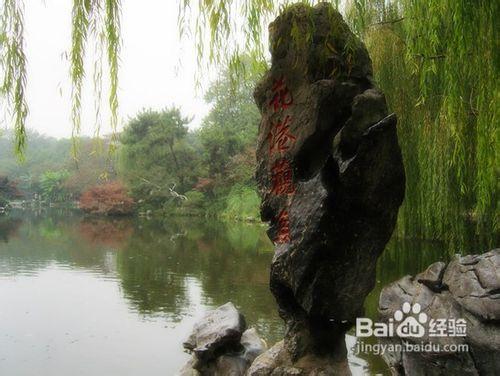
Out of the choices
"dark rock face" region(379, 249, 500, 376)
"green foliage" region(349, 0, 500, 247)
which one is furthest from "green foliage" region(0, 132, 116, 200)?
"dark rock face" region(379, 249, 500, 376)

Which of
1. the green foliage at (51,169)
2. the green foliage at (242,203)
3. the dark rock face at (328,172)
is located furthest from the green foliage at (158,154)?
the dark rock face at (328,172)

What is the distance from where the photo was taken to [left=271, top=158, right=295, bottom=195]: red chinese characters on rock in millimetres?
2439

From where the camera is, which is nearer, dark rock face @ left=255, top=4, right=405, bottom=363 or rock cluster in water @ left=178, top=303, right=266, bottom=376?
dark rock face @ left=255, top=4, right=405, bottom=363

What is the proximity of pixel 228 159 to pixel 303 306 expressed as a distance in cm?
1798

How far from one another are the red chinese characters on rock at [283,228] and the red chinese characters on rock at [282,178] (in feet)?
0.35

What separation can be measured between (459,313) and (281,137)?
139cm

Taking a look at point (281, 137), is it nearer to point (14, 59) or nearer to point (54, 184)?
point (14, 59)

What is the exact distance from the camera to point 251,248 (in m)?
11.2

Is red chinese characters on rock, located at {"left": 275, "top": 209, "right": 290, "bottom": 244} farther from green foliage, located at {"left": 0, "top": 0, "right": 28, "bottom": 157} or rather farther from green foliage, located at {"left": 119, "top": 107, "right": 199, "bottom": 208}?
green foliage, located at {"left": 119, "top": 107, "right": 199, "bottom": 208}

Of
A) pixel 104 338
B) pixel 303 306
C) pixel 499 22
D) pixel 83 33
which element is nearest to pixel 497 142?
pixel 499 22

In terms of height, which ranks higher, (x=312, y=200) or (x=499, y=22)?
(x=499, y=22)

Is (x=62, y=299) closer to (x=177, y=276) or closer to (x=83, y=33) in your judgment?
(x=177, y=276)

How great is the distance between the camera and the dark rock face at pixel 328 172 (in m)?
2.21

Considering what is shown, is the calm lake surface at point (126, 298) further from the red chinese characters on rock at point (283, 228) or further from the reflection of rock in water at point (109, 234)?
the red chinese characters on rock at point (283, 228)
